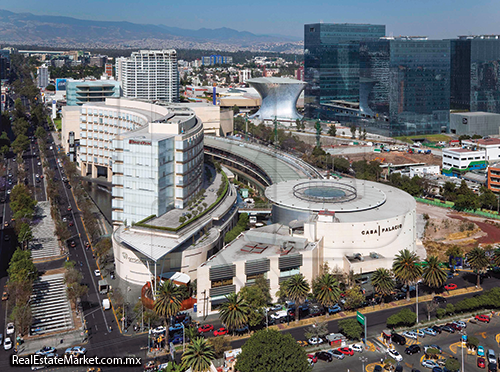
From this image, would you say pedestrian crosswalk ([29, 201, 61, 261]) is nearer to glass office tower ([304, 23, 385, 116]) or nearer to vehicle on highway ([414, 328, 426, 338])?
vehicle on highway ([414, 328, 426, 338])

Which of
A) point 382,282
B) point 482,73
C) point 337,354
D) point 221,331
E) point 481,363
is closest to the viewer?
point 481,363

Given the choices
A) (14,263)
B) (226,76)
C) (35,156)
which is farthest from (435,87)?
(226,76)

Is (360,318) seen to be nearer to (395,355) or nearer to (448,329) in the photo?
(395,355)

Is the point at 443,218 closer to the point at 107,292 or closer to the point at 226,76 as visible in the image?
the point at 107,292

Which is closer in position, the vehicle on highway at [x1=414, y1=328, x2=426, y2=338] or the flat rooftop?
the vehicle on highway at [x1=414, y1=328, x2=426, y2=338]

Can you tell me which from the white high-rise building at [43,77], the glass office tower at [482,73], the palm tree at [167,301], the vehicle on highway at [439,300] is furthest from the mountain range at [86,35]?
the white high-rise building at [43,77]

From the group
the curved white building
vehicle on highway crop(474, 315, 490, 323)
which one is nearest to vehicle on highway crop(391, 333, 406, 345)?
vehicle on highway crop(474, 315, 490, 323)

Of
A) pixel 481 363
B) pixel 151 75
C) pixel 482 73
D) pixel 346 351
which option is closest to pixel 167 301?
pixel 346 351
